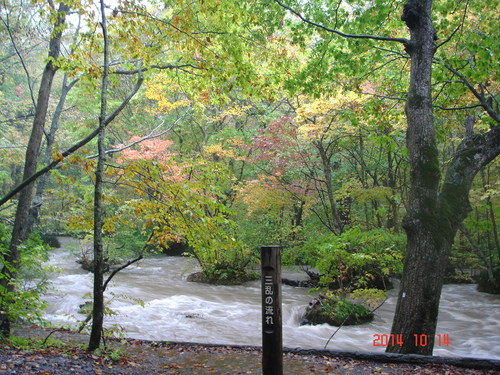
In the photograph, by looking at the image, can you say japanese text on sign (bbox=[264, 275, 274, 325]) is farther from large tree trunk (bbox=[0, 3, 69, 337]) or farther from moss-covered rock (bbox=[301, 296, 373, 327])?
moss-covered rock (bbox=[301, 296, 373, 327])

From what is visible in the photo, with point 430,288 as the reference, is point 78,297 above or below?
below

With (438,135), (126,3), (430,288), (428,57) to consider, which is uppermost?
(126,3)

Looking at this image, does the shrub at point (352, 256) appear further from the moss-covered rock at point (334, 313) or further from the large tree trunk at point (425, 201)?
the large tree trunk at point (425, 201)

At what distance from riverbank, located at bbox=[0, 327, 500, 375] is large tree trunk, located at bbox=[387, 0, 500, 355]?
14.3 inches

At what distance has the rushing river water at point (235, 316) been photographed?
778cm

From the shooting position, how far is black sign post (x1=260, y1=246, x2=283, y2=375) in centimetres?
334

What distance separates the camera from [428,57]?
4832mm

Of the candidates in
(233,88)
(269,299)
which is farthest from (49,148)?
(269,299)

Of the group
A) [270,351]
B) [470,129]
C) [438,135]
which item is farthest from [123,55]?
[470,129]

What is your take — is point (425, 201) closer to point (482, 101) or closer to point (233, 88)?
point (482, 101)

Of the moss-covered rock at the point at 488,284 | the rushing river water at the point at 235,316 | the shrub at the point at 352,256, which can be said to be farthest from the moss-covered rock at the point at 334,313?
the moss-covered rock at the point at 488,284

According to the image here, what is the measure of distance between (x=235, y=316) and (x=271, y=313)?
23.3 feet

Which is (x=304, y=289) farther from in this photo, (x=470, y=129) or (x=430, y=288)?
(x=430, y=288)

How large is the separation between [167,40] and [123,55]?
0.73m
